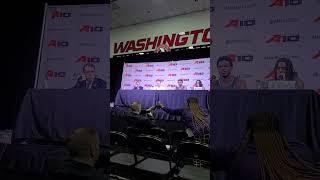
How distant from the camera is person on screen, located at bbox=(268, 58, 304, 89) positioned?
9.24ft

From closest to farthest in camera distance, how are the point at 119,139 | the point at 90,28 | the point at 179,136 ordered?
the point at 90,28, the point at 119,139, the point at 179,136

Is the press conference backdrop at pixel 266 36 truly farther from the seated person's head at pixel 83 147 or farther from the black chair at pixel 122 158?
the black chair at pixel 122 158

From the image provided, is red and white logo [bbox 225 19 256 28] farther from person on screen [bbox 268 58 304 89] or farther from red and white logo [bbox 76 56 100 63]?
red and white logo [bbox 76 56 100 63]

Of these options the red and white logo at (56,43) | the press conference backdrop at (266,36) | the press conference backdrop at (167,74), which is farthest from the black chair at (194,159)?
the press conference backdrop at (167,74)

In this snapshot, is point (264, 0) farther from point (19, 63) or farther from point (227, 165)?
point (19, 63)

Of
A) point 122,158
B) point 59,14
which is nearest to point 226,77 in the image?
point 59,14

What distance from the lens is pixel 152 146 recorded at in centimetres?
396

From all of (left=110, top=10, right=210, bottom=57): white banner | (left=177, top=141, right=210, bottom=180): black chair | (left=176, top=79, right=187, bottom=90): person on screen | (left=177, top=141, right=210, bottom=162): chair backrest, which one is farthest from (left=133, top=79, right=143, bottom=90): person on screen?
(left=177, top=141, right=210, bottom=162): chair backrest

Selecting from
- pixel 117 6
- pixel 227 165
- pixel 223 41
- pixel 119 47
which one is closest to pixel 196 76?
pixel 117 6

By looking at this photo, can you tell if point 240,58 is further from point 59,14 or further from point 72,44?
point 59,14

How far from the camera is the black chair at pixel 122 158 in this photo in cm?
415

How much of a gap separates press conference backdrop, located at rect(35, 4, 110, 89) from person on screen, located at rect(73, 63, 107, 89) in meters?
0.03

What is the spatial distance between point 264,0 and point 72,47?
78.4 inches

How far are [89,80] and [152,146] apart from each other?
125 cm
